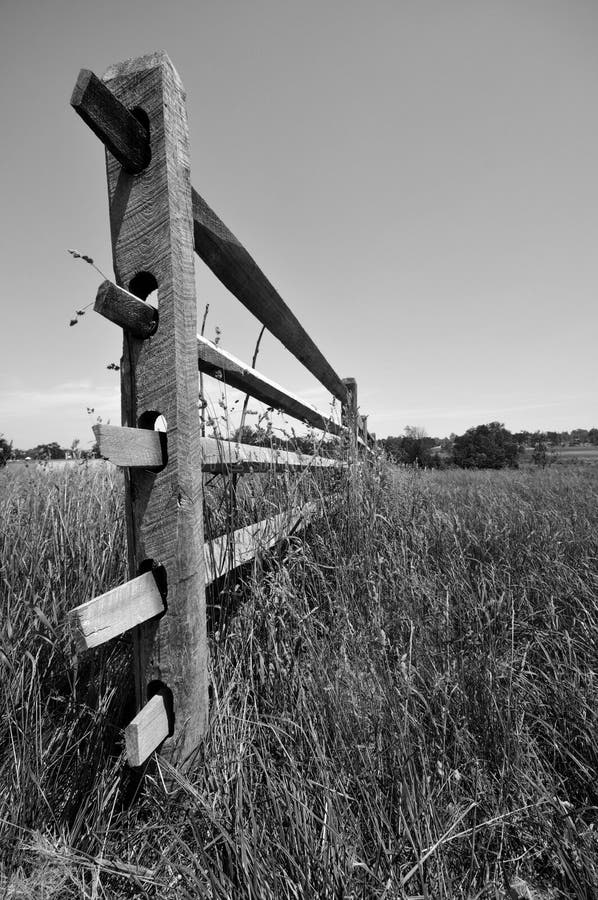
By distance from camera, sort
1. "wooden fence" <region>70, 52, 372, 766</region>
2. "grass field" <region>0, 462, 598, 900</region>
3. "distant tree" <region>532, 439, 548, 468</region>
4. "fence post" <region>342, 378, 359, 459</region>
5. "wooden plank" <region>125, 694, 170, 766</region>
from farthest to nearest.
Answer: "distant tree" <region>532, 439, 548, 468</region>
"fence post" <region>342, 378, 359, 459</region>
"wooden fence" <region>70, 52, 372, 766</region>
"wooden plank" <region>125, 694, 170, 766</region>
"grass field" <region>0, 462, 598, 900</region>

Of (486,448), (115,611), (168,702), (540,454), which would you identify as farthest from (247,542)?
(486,448)

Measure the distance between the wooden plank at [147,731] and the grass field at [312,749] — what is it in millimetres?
112

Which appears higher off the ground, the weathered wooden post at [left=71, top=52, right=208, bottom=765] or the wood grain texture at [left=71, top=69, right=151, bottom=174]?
the wood grain texture at [left=71, top=69, right=151, bottom=174]

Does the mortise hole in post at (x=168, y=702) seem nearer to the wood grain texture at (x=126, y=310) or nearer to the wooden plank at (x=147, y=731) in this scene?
the wooden plank at (x=147, y=731)

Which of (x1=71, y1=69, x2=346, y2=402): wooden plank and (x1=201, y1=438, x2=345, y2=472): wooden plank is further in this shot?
(x1=201, y1=438, x2=345, y2=472): wooden plank

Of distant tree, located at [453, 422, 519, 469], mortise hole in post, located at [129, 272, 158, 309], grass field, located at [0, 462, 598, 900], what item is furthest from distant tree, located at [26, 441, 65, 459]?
distant tree, located at [453, 422, 519, 469]

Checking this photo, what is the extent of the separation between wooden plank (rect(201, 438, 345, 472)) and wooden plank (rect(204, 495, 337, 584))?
26cm

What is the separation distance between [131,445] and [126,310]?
401 millimetres

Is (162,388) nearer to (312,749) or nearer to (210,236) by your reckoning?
(210,236)

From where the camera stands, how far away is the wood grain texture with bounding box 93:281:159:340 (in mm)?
1259

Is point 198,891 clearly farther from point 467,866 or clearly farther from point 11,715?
point 11,715

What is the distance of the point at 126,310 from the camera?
1.34 metres

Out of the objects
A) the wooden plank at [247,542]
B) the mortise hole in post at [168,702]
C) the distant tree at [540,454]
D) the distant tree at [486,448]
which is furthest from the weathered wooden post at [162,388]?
the distant tree at [486,448]

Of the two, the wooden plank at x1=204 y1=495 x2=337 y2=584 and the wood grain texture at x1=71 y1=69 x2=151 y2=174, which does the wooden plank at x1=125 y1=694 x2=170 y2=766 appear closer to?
the wooden plank at x1=204 y1=495 x2=337 y2=584
